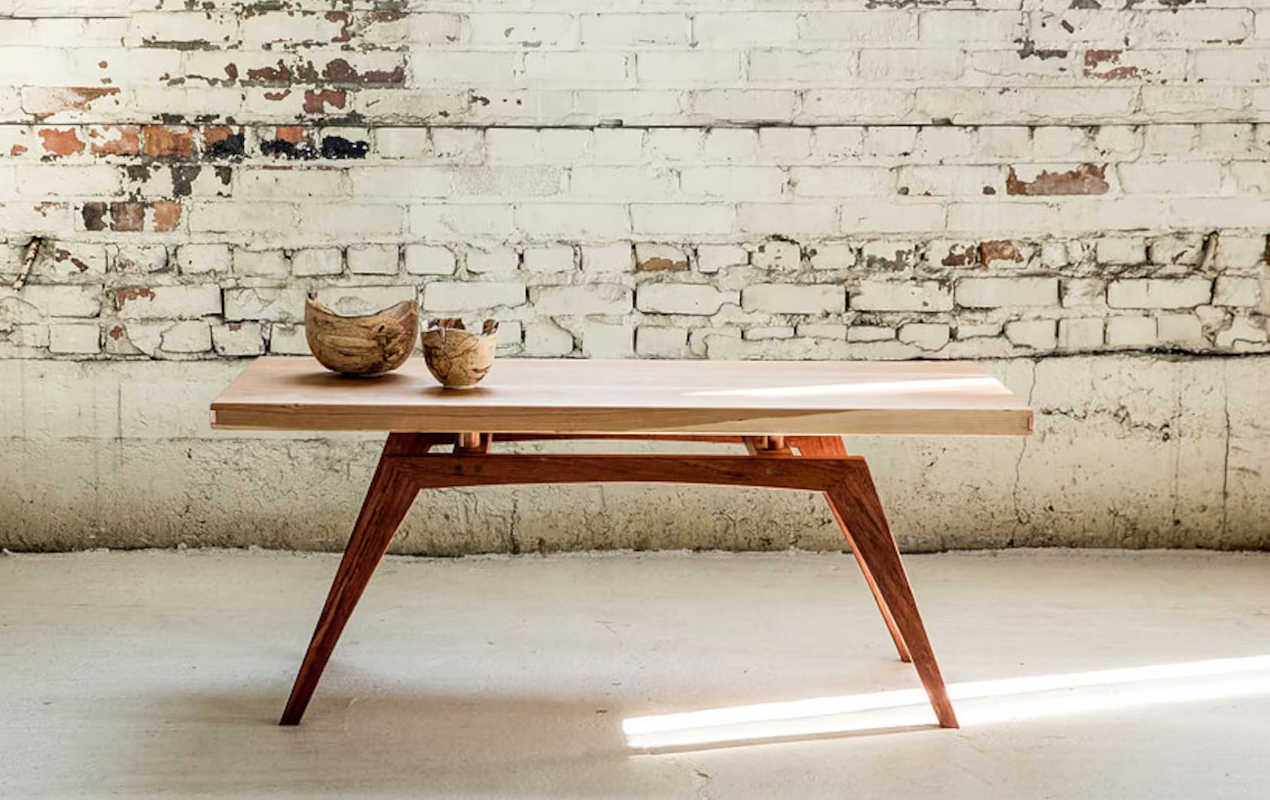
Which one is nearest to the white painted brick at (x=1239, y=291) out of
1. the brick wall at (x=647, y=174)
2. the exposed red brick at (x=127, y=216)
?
the brick wall at (x=647, y=174)

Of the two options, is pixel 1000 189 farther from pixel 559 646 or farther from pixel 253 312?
pixel 253 312

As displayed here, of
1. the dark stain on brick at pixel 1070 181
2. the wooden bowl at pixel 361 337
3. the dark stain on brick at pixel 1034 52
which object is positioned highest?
the dark stain on brick at pixel 1034 52

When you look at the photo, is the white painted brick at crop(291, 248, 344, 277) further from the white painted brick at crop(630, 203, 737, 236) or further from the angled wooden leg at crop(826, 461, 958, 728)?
the angled wooden leg at crop(826, 461, 958, 728)

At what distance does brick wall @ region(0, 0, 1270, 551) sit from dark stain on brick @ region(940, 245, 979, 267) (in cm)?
1

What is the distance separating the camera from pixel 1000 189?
329 centimetres

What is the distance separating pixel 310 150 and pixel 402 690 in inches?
55.1

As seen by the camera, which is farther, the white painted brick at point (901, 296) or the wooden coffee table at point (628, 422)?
the white painted brick at point (901, 296)

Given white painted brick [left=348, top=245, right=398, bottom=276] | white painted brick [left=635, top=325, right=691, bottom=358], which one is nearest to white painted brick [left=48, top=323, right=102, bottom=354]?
white painted brick [left=348, top=245, right=398, bottom=276]

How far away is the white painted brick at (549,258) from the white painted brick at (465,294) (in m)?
0.06

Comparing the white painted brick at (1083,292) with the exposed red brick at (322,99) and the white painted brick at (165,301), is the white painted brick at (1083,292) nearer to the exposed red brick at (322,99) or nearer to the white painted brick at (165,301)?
the exposed red brick at (322,99)

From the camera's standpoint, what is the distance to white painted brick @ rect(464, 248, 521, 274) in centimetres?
329

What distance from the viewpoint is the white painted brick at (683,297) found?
331 centimetres

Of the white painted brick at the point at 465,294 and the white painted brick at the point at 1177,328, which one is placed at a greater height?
the white painted brick at the point at 465,294

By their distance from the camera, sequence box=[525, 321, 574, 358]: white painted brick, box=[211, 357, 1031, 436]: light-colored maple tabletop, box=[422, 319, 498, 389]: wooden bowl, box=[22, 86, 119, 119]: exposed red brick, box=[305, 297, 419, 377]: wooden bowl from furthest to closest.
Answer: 1. box=[525, 321, 574, 358]: white painted brick
2. box=[22, 86, 119, 119]: exposed red brick
3. box=[305, 297, 419, 377]: wooden bowl
4. box=[422, 319, 498, 389]: wooden bowl
5. box=[211, 357, 1031, 436]: light-colored maple tabletop
